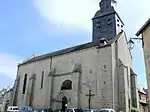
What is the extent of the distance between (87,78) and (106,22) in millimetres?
14106

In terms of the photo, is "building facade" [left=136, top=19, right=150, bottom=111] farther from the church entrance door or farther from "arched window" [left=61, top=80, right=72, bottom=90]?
the church entrance door

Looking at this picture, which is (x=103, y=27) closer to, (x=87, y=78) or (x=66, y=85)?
(x=87, y=78)

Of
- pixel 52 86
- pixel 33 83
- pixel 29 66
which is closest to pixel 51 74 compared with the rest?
pixel 52 86

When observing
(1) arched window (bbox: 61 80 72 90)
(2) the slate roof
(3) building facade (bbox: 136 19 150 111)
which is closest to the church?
(1) arched window (bbox: 61 80 72 90)

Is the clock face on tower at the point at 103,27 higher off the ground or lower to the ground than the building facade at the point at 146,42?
higher

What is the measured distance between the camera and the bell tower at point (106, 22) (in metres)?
34.3

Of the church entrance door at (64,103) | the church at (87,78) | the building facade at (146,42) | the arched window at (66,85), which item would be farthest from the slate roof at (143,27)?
the church entrance door at (64,103)

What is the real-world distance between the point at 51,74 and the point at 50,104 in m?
4.68

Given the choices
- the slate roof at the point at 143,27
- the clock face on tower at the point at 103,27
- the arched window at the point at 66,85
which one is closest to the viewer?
the slate roof at the point at 143,27

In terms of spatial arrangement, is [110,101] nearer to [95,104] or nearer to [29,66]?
[95,104]

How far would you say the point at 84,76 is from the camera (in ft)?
87.7

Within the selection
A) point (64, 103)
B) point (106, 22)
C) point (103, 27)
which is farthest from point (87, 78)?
point (106, 22)

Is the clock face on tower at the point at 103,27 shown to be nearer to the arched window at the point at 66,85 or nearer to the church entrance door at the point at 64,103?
the arched window at the point at 66,85

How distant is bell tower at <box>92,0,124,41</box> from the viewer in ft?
112
